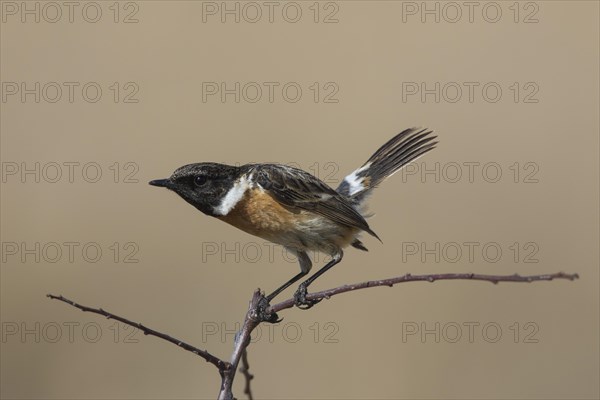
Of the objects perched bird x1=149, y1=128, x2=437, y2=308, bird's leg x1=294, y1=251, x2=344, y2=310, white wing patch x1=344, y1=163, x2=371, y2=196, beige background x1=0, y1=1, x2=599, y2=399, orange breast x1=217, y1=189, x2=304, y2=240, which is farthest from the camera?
beige background x1=0, y1=1, x2=599, y2=399

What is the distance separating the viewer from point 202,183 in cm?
416

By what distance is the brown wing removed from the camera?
14.9 feet

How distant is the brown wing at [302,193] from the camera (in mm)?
4547

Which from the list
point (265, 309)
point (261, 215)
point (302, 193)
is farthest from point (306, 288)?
point (265, 309)

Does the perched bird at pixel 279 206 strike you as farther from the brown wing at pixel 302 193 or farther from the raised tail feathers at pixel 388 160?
the raised tail feathers at pixel 388 160

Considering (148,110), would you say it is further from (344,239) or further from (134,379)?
(344,239)

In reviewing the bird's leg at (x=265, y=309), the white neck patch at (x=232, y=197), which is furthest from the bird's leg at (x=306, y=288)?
the white neck patch at (x=232, y=197)

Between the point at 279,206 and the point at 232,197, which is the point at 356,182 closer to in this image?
the point at 279,206

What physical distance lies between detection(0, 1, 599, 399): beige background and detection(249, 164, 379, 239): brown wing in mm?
1187

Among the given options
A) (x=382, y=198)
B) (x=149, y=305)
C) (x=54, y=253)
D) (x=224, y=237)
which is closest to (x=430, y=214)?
(x=382, y=198)

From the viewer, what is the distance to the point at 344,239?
4.75m

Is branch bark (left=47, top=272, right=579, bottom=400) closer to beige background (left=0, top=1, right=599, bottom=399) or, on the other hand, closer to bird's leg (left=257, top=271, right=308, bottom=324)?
bird's leg (left=257, top=271, right=308, bottom=324)

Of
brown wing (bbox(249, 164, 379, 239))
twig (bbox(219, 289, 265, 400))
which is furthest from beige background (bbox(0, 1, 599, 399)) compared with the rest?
twig (bbox(219, 289, 265, 400))

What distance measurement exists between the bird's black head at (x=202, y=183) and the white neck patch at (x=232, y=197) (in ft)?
0.08
